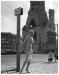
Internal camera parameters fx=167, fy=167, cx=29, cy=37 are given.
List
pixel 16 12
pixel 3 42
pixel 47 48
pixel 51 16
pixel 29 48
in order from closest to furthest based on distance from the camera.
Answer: pixel 29 48
pixel 16 12
pixel 47 48
pixel 51 16
pixel 3 42

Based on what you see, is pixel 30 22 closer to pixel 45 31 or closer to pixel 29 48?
pixel 45 31

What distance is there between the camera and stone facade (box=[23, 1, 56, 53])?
54.0m

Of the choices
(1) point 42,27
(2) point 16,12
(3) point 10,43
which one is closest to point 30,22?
(1) point 42,27

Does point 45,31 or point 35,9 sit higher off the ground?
point 35,9

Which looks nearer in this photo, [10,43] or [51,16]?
[51,16]

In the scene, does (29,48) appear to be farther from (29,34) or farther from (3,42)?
(3,42)

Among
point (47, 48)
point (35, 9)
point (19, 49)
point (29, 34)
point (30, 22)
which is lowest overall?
point (47, 48)

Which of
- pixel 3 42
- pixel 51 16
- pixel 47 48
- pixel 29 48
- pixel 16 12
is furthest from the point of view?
→ pixel 3 42

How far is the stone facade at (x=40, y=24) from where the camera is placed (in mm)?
54000

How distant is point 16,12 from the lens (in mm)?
7410

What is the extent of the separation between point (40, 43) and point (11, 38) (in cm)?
1463

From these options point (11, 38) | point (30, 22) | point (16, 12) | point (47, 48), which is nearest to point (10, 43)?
point (11, 38)

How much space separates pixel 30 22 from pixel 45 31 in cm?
629

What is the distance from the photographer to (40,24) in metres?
55.1
